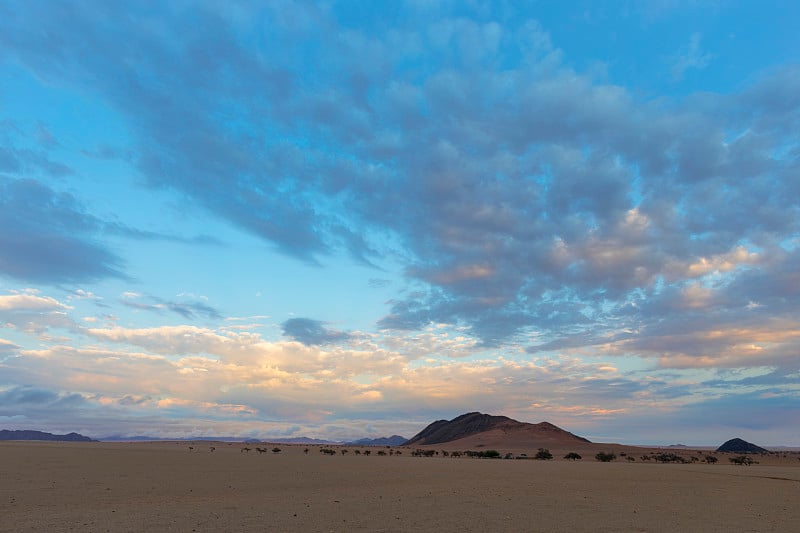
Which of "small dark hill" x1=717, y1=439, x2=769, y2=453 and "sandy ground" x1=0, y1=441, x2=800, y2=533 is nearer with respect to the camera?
"sandy ground" x1=0, y1=441, x2=800, y2=533

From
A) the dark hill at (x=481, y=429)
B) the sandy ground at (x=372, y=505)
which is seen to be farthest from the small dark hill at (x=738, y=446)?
the sandy ground at (x=372, y=505)

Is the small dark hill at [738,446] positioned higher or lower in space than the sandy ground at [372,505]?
higher

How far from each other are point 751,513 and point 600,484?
937cm

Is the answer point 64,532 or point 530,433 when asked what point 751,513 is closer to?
point 64,532

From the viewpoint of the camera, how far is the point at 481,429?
485 ft

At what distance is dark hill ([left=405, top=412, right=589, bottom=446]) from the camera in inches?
5094

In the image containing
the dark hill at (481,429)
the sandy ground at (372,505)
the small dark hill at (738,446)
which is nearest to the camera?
the sandy ground at (372,505)

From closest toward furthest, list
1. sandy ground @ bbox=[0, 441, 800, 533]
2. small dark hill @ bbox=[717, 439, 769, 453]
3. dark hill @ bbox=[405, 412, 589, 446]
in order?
1. sandy ground @ bbox=[0, 441, 800, 533]
2. small dark hill @ bbox=[717, 439, 769, 453]
3. dark hill @ bbox=[405, 412, 589, 446]

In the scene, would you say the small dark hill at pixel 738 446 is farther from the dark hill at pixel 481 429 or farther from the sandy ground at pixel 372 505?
the sandy ground at pixel 372 505

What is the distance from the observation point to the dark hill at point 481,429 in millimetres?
129400

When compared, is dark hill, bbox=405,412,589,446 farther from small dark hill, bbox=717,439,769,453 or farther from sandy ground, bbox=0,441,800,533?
sandy ground, bbox=0,441,800,533

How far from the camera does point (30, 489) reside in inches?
739

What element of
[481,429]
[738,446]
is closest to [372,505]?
[738,446]

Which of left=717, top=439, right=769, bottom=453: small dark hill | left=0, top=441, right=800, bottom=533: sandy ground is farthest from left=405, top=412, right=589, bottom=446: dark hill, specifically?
left=0, top=441, right=800, bottom=533: sandy ground
